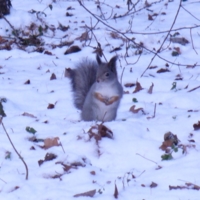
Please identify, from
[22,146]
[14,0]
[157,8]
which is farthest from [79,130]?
[14,0]

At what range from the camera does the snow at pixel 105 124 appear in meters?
3.42

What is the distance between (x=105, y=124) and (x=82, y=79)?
1.09 m

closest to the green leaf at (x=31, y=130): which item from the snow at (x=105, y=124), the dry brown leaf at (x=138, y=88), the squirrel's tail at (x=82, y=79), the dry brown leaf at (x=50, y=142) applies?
the snow at (x=105, y=124)

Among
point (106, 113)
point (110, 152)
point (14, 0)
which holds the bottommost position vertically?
point (14, 0)

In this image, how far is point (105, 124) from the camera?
4.42 m

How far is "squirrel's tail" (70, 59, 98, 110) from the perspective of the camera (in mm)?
5359

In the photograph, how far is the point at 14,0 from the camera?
966cm

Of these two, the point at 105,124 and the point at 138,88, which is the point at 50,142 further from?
the point at 138,88

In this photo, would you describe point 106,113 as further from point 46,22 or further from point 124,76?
point 46,22

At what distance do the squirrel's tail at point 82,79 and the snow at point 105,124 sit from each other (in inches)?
4.7

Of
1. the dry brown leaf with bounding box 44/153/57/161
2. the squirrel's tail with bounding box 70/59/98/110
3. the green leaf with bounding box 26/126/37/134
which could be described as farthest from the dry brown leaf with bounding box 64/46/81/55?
the dry brown leaf with bounding box 44/153/57/161

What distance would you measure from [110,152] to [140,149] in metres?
0.19

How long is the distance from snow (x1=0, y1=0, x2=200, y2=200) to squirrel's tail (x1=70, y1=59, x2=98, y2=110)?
0.39 ft

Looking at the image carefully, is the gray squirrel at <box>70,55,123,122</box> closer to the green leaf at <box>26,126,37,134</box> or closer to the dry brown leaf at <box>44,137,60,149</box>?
the green leaf at <box>26,126,37,134</box>
